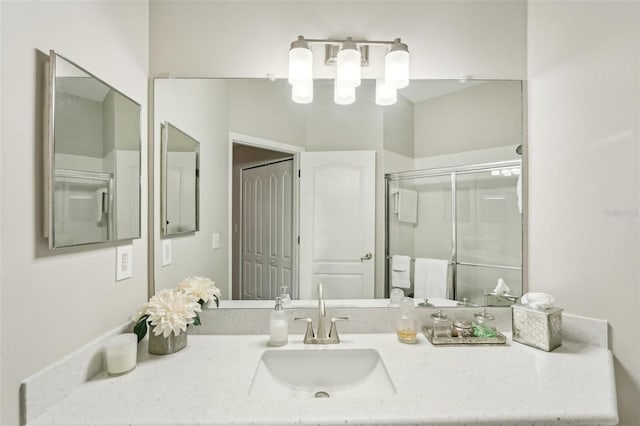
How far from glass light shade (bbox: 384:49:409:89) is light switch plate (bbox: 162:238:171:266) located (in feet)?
3.90

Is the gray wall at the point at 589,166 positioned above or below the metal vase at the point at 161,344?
above

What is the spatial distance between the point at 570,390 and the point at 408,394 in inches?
18.1

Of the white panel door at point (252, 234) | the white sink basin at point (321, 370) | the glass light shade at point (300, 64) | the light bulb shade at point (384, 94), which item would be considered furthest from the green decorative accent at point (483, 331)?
the glass light shade at point (300, 64)

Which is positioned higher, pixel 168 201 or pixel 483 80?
pixel 483 80

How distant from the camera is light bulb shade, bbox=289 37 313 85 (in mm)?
1265

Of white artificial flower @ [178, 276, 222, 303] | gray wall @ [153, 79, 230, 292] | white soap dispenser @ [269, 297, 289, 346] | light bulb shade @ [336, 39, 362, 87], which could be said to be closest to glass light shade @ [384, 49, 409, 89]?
light bulb shade @ [336, 39, 362, 87]

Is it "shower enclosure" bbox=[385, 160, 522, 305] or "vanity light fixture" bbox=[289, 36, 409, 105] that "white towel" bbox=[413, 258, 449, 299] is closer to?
"shower enclosure" bbox=[385, 160, 522, 305]

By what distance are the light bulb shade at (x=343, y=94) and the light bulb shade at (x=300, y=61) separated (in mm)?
136

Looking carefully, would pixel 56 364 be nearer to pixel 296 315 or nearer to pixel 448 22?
pixel 296 315

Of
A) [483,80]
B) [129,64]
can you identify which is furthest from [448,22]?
[129,64]

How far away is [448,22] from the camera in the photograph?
137 cm

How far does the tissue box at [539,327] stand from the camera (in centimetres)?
112

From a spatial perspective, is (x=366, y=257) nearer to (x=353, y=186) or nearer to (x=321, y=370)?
(x=353, y=186)

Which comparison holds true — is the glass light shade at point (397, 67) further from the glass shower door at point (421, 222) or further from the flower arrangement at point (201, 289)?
the flower arrangement at point (201, 289)
